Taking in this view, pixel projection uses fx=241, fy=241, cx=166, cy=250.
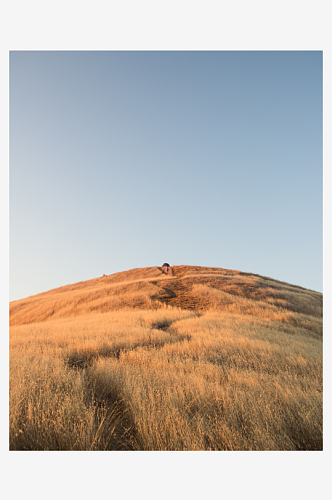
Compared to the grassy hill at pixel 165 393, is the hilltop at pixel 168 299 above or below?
below

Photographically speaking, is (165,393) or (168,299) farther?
(168,299)

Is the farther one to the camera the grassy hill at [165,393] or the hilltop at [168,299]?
the hilltop at [168,299]

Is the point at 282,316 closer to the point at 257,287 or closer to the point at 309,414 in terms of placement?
the point at 257,287

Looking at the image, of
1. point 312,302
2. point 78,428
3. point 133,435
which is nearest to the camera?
point 78,428

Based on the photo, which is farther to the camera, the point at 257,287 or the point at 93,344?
the point at 257,287

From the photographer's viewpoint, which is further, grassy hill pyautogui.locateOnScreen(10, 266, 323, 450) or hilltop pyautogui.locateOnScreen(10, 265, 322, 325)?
hilltop pyautogui.locateOnScreen(10, 265, 322, 325)

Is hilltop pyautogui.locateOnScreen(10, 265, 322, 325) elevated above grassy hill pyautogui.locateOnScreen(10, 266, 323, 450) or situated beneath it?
situated beneath

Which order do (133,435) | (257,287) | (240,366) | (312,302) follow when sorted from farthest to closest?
(257,287) → (312,302) → (240,366) → (133,435)

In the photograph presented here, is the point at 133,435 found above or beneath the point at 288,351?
above

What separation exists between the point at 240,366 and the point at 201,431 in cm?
350

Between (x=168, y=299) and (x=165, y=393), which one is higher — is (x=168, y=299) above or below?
below
